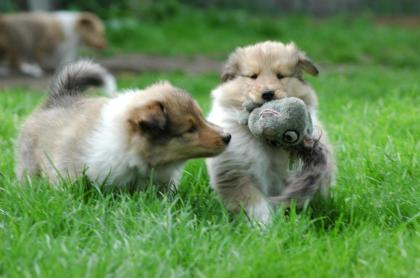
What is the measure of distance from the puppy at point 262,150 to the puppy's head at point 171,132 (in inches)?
8.2

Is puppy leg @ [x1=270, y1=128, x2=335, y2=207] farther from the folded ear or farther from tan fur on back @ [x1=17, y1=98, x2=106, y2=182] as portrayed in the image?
the folded ear

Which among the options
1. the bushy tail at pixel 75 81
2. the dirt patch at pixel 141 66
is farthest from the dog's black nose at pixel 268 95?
the dirt patch at pixel 141 66

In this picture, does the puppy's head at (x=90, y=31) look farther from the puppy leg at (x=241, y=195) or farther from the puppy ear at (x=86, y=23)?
the puppy leg at (x=241, y=195)

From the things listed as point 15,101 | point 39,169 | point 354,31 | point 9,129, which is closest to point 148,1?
point 354,31

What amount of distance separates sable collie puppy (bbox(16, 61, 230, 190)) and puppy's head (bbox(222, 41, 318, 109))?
0.33 metres

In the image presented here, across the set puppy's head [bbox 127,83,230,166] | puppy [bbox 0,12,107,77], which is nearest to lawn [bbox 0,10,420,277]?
puppy's head [bbox 127,83,230,166]

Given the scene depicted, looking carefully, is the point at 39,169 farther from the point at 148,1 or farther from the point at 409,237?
the point at 148,1

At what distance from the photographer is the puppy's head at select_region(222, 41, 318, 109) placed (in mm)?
4281

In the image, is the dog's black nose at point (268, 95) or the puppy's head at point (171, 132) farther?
the dog's black nose at point (268, 95)

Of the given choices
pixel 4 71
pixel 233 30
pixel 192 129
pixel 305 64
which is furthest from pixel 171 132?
pixel 233 30

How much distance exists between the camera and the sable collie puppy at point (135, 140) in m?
4.11

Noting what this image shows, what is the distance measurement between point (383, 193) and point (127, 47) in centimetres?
1022

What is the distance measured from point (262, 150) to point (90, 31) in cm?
925

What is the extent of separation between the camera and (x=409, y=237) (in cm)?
361
